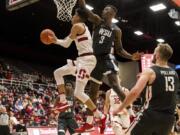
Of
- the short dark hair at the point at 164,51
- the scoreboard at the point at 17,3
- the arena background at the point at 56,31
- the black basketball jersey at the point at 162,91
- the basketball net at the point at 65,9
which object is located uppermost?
the arena background at the point at 56,31

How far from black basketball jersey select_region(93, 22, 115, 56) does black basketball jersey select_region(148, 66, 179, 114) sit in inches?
86.8

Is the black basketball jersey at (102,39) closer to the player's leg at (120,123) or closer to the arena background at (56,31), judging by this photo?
the player's leg at (120,123)

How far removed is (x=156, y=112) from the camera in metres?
5.00

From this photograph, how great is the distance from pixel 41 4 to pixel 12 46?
7010 mm

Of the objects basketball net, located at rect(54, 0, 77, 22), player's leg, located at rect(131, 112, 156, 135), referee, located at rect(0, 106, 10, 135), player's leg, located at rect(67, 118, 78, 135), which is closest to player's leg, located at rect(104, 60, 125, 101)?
basketball net, located at rect(54, 0, 77, 22)

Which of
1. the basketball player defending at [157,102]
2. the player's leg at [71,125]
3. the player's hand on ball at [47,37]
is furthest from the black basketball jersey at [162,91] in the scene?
the player's leg at [71,125]

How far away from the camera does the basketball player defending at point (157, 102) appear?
16.3ft

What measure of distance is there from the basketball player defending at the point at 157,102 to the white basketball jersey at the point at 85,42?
1.99m

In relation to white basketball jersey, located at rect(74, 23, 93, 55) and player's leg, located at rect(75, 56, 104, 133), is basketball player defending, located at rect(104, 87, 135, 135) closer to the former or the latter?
player's leg, located at rect(75, 56, 104, 133)

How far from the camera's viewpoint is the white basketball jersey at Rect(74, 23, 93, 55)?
6770 millimetres

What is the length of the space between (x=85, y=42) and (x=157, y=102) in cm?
224

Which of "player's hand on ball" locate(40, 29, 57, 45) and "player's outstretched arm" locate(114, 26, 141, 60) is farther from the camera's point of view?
"player's outstretched arm" locate(114, 26, 141, 60)

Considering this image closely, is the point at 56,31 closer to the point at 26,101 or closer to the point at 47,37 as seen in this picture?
the point at 26,101

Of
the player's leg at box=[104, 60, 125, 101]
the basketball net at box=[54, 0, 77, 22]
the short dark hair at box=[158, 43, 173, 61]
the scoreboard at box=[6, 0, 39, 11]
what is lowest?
the player's leg at box=[104, 60, 125, 101]
